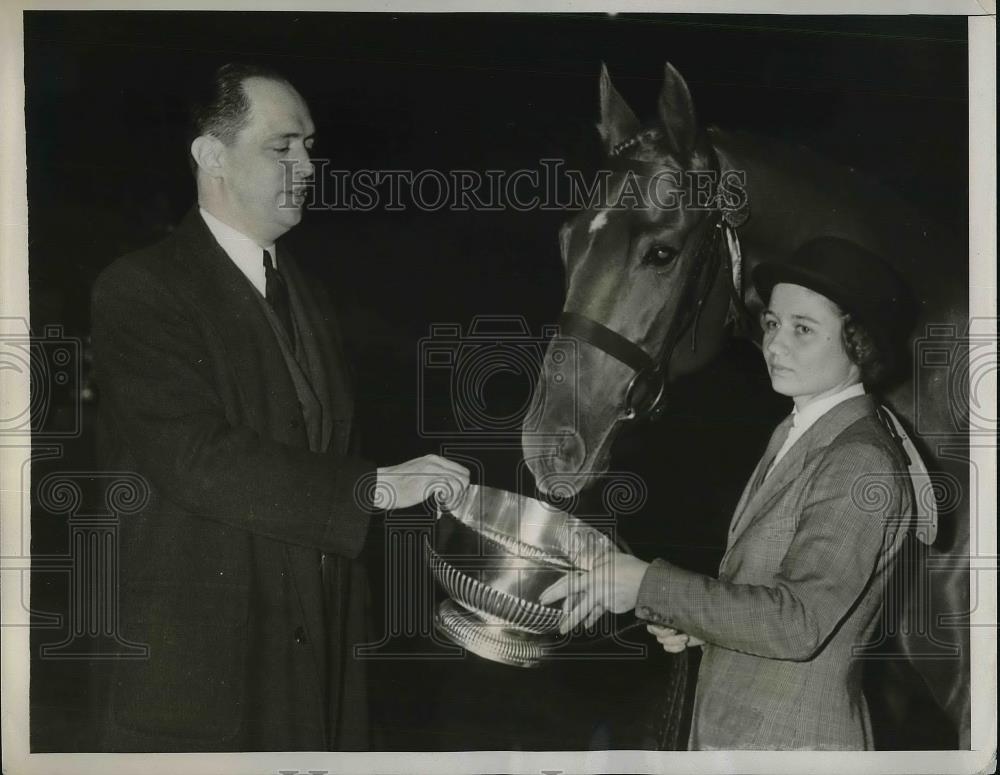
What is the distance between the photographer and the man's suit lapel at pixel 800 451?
2309mm

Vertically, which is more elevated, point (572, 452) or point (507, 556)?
point (572, 452)

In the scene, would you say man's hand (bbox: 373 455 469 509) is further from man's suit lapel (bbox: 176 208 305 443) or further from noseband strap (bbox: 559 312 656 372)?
noseband strap (bbox: 559 312 656 372)

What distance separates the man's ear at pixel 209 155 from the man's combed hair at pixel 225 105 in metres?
0.02

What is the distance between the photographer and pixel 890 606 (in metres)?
2.37

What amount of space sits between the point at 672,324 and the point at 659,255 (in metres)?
0.18

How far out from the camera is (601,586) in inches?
92.2

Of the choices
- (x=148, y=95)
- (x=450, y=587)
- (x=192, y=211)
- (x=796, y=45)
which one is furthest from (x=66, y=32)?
(x=796, y=45)

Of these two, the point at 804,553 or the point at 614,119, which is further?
the point at 614,119

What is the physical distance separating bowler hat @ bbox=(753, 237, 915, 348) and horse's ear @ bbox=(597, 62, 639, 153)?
0.49 meters

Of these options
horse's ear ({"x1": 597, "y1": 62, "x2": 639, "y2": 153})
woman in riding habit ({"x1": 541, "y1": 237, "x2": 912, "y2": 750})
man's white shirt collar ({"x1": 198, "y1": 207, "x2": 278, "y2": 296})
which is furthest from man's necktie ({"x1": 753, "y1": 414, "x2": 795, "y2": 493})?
man's white shirt collar ({"x1": 198, "y1": 207, "x2": 278, "y2": 296})

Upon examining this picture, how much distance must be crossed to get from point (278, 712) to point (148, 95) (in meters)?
1.61

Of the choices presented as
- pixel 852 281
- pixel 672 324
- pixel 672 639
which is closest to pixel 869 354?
pixel 852 281

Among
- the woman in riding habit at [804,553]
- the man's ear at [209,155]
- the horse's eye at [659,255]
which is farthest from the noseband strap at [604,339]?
the man's ear at [209,155]

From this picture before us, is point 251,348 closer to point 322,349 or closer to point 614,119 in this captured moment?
point 322,349
